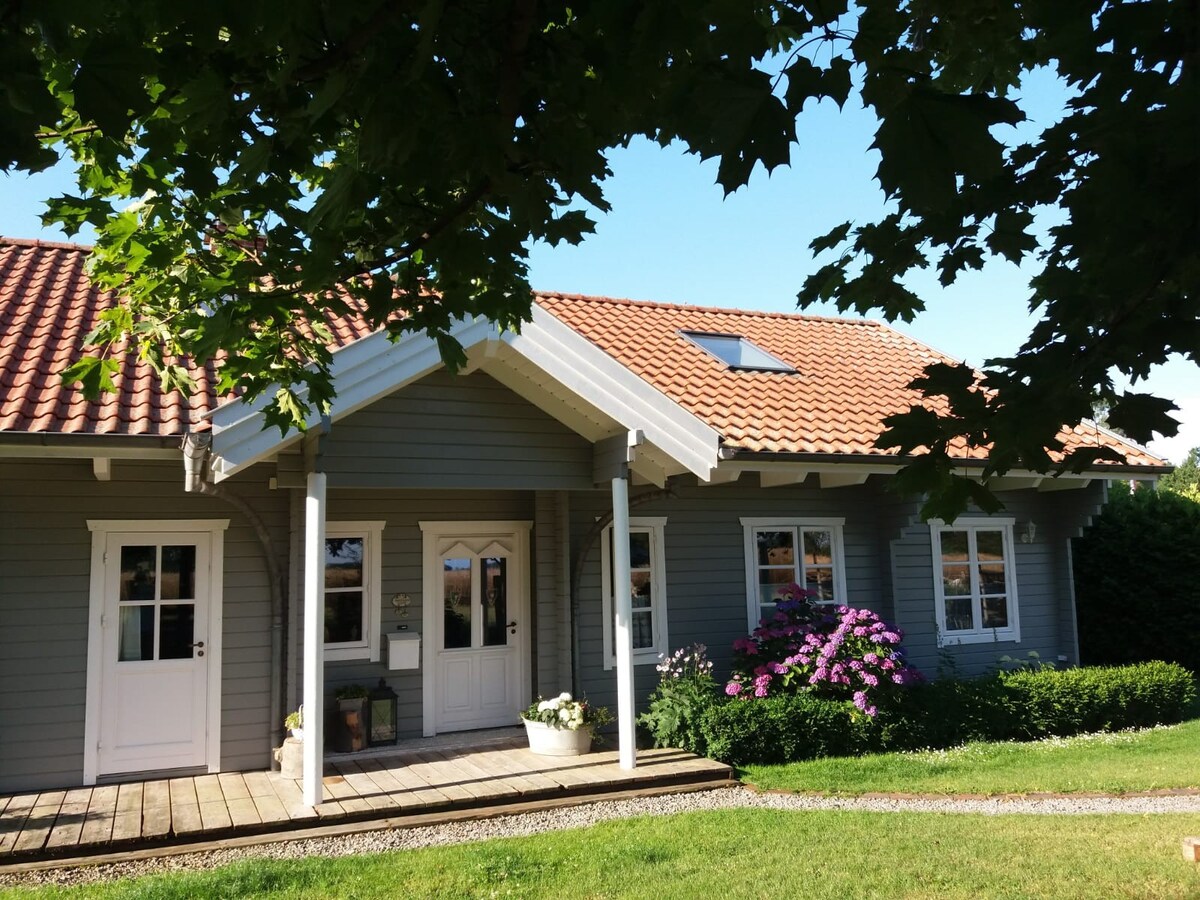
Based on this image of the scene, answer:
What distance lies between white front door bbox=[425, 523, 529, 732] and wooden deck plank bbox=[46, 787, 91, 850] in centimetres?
328

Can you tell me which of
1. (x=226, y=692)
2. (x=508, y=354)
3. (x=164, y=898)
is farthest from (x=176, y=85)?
(x=226, y=692)

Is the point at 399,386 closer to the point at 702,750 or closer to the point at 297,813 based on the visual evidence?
the point at 297,813

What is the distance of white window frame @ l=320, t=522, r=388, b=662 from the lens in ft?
31.2

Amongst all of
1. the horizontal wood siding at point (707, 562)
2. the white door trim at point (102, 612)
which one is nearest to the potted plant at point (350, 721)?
the white door trim at point (102, 612)

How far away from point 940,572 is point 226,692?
8798 millimetres

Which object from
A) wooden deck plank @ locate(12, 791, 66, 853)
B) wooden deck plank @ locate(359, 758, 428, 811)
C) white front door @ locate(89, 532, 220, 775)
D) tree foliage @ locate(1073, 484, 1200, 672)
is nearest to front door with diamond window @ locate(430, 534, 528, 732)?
wooden deck plank @ locate(359, 758, 428, 811)

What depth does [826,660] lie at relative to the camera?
9648 millimetres

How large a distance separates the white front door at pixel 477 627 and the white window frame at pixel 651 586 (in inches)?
35.8

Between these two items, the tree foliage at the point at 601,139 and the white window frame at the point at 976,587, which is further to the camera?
the white window frame at the point at 976,587

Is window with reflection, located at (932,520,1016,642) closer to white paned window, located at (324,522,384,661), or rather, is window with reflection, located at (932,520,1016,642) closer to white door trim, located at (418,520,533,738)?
white door trim, located at (418,520,533,738)

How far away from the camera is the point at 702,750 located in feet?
29.7

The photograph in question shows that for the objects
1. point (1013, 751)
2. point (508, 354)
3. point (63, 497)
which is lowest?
point (1013, 751)

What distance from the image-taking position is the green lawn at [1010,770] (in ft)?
26.7

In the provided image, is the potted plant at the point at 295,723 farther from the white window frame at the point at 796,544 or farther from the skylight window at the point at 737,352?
the skylight window at the point at 737,352
